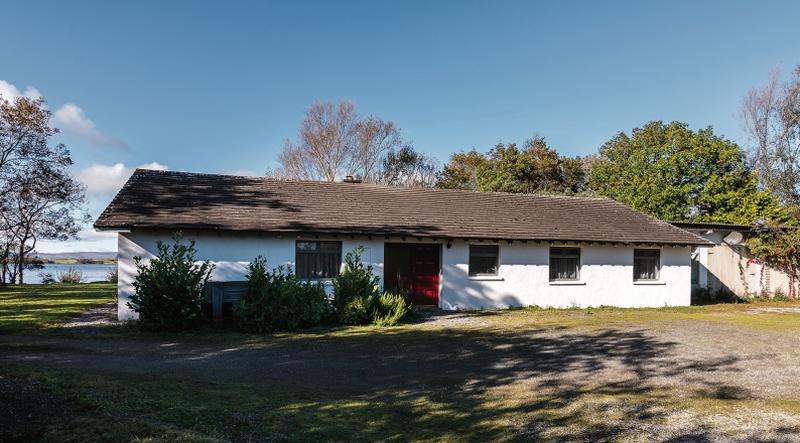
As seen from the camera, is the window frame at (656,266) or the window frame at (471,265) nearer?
the window frame at (471,265)

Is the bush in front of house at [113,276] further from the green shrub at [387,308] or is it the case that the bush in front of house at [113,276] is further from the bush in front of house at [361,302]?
the green shrub at [387,308]

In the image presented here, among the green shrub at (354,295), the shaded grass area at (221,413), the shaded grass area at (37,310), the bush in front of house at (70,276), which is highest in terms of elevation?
the green shrub at (354,295)

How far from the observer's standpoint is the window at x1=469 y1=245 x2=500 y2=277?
1873cm

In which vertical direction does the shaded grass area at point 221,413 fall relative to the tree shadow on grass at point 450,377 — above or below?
above

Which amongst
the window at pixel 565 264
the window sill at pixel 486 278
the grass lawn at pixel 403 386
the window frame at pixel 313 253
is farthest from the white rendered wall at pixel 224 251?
the window at pixel 565 264

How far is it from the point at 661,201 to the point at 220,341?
2641 centimetres

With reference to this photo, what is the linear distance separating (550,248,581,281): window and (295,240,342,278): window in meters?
7.99

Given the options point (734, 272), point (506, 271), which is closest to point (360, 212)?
point (506, 271)

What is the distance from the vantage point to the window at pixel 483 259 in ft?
61.5

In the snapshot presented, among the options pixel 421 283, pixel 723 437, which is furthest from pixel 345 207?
pixel 723 437

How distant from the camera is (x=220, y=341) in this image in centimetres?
1182

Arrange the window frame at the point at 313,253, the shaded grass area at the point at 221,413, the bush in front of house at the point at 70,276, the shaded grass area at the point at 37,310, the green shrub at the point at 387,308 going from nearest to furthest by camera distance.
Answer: the shaded grass area at the point at 221,413 → the shaded grass area at the point at 37,310 → the green shrub at the point at 387,308 → the window frame at the point at 313,253 → the bush in front of house at the point at 70,276

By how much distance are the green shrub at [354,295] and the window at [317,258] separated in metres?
1.90

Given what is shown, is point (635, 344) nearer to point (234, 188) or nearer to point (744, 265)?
point (234, 188)
